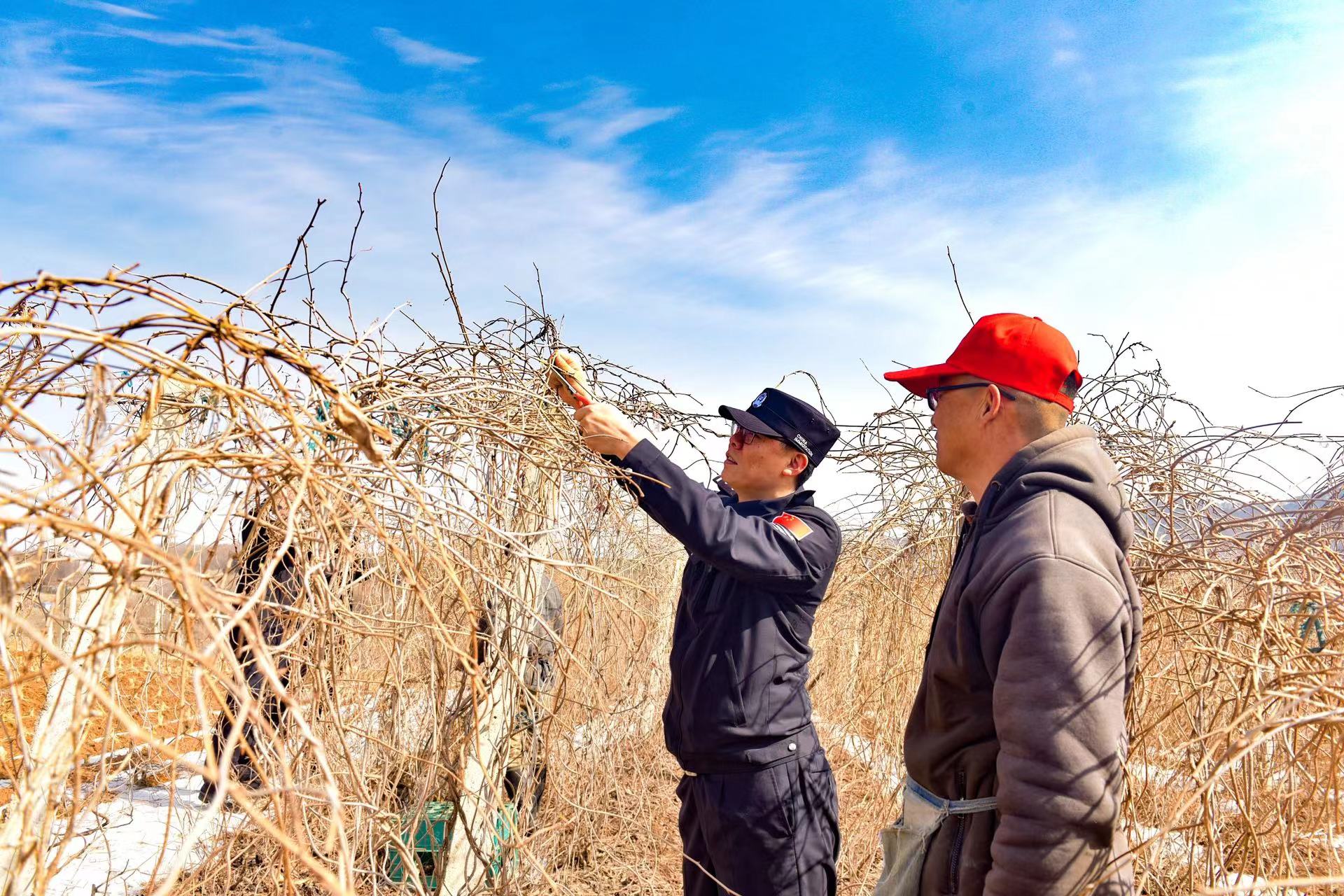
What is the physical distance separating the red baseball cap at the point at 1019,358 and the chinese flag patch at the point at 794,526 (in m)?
0.83

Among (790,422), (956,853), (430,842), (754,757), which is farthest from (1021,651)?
(430,842)

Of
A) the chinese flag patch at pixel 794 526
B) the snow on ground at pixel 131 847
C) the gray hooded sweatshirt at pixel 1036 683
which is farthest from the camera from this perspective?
the snow on ground at pixel 131 847

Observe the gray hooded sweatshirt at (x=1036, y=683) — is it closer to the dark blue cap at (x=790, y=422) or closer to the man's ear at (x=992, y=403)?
the man's ear at (x=992, y=403)

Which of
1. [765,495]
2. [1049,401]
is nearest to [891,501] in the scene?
[765,495]

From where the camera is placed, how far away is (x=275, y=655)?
1031mm

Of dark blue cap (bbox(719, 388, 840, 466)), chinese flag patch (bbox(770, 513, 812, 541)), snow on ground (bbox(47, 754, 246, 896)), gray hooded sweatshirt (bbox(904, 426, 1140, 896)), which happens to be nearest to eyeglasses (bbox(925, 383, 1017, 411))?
gray hooded sweatshirt (bbox(904, 426, 1140, 896))

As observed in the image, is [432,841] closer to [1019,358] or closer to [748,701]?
[748,701]

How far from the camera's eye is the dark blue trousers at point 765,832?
256 centimetres

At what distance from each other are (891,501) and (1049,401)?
2692 mm

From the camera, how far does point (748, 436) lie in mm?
3090

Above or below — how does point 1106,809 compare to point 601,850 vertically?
above

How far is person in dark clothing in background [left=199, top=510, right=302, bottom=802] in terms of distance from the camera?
33.4 inches

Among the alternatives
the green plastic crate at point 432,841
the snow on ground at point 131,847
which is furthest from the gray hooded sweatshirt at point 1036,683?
the snow on ground at point 131,847

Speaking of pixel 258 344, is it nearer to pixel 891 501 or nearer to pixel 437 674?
pixel 437 674
